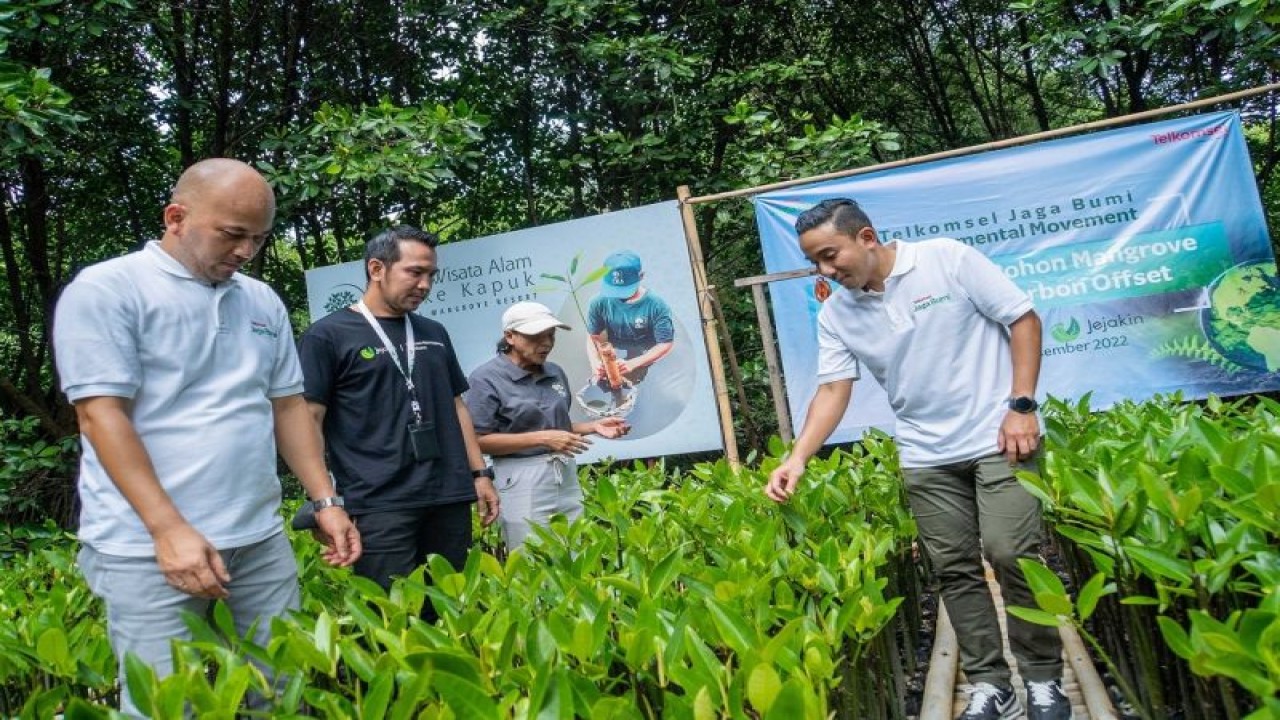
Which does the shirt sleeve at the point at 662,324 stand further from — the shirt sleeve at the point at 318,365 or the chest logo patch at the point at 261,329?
the chest logo patch at the point at 261,329

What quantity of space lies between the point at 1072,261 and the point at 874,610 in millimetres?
3667

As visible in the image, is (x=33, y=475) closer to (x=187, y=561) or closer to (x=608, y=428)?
(x=608, y=428)

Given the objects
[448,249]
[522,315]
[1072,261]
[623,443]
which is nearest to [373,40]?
[448,249]

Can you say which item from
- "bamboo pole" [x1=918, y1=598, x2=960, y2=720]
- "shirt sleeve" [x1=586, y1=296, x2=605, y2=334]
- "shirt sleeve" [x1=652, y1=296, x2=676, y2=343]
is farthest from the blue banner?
"bamboo pole" [x1=918, y1=598, x2=960, y2=720]

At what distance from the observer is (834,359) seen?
3.27m

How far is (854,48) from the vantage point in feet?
35.7

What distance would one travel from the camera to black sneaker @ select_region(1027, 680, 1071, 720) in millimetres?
2742

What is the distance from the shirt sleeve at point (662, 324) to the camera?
5.49 m

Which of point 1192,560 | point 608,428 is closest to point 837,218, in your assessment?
point 1192,560

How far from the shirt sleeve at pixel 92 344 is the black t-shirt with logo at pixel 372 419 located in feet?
3.65

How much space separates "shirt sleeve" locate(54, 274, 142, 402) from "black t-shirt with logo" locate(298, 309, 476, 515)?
1114 mm

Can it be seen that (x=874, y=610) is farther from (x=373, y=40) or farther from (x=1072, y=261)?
(x=373, y=40)

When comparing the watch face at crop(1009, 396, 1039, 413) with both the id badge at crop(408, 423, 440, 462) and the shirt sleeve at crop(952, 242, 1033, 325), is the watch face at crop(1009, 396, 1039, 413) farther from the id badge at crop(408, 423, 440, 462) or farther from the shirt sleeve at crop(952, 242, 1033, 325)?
the id badge at crop(408, 423, 440, 462)

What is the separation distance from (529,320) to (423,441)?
0.90 m
